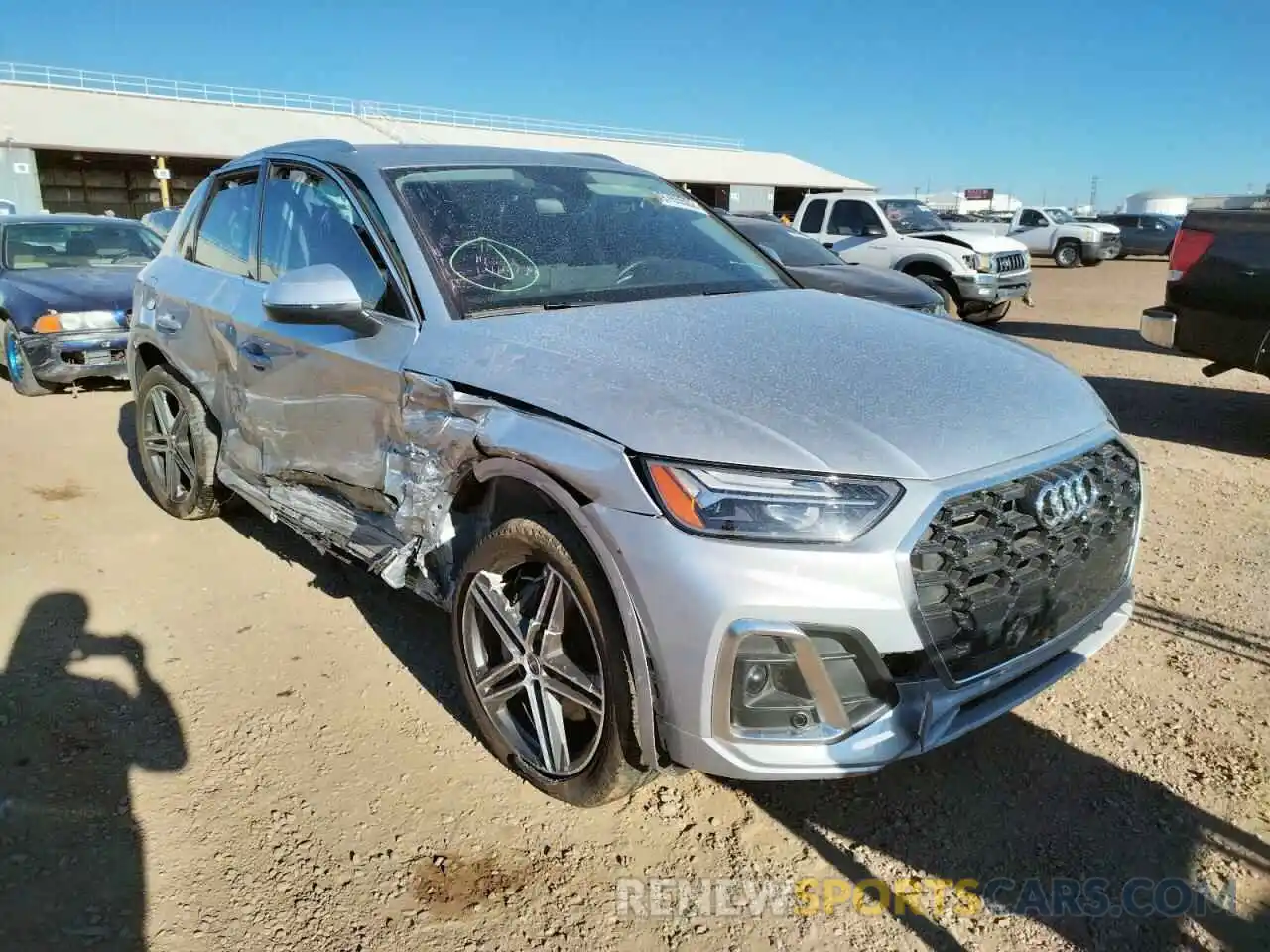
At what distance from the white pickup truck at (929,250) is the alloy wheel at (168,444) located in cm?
772

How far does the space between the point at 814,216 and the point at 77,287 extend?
9665 mm

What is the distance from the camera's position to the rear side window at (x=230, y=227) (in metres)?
4.00

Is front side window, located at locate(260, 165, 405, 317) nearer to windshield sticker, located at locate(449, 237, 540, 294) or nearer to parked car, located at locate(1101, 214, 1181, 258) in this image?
windshield sticker, located at locate(449, 237, 540, 294)

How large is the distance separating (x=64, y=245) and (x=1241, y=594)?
976 centimetres

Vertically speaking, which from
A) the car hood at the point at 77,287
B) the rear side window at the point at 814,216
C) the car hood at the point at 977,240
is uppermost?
the rear side window at the point at 814,216

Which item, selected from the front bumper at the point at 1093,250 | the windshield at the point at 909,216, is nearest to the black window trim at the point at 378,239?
the windshield at the point at 909,216

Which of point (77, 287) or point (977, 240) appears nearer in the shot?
point (77, 287)

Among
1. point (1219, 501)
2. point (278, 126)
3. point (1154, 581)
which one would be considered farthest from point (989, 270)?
point (278, 126)

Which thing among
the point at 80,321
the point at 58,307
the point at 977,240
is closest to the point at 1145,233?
the point at 977,240

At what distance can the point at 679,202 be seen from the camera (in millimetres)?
3850

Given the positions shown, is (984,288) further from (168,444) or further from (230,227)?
(168,444)

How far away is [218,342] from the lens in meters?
3.97

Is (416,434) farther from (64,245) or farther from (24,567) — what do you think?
(64,245)

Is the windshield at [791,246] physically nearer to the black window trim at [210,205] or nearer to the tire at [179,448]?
the black window trim at [210,205]
